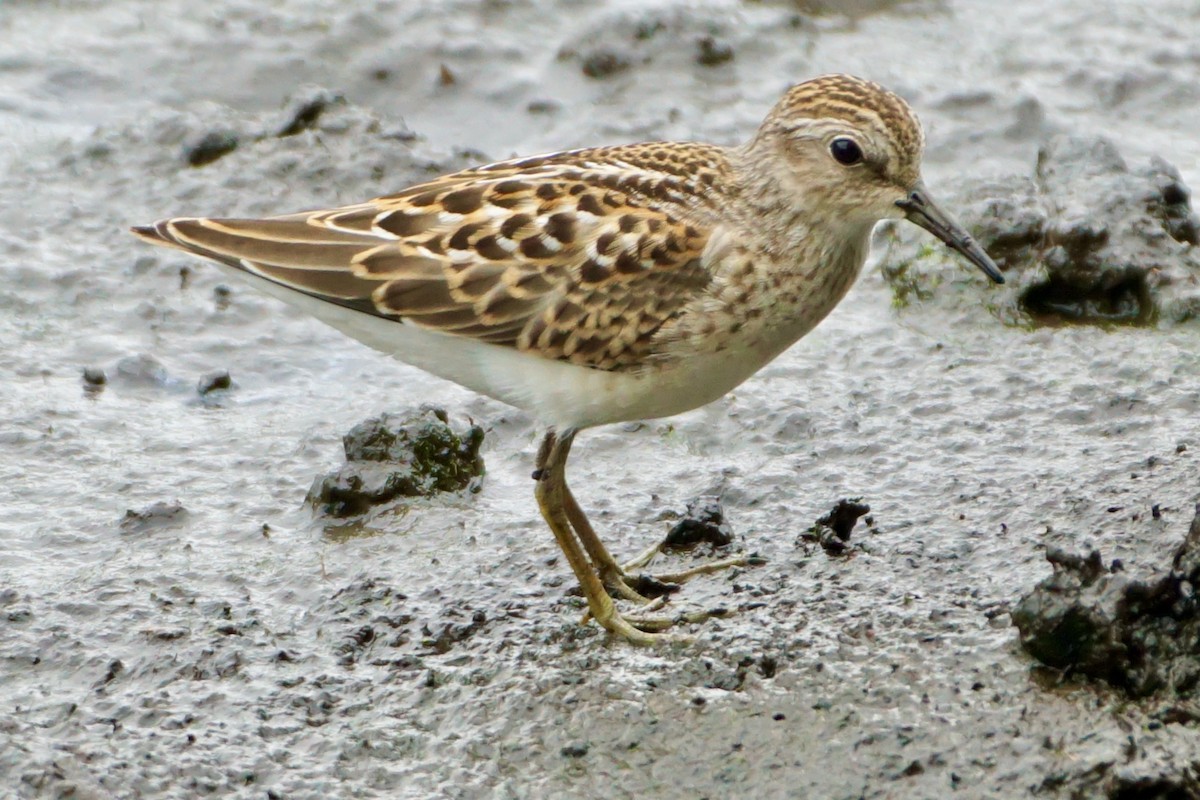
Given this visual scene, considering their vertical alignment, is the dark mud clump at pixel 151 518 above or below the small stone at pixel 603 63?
below

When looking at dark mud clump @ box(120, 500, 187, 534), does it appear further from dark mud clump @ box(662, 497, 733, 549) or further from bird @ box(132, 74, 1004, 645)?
dark mud clump @ box(662, 497, 733, 549)

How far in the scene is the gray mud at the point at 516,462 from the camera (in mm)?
5320

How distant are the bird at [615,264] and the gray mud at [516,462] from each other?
0.65 metres

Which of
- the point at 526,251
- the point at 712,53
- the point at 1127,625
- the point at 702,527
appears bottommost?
the point at 702,527

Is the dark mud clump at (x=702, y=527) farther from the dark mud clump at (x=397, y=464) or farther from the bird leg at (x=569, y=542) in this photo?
the dark mud clump at (x=397, y=464)

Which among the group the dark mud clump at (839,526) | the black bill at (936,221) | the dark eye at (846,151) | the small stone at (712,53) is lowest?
the dark mud clump at (839,526)

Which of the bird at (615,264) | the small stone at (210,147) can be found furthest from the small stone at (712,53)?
the bird at (615,264)

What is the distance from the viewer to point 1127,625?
16.8 ft

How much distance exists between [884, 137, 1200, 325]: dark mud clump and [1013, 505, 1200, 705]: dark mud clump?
2.97 m

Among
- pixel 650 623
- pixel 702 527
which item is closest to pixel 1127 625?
pixel 650 623

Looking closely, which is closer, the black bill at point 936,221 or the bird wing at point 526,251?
the bird wing at point 526,251

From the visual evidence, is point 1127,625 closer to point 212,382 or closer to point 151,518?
point 151,518

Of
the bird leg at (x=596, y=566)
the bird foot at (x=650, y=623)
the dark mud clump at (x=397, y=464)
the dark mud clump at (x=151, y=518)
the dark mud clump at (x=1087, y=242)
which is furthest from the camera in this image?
the dark mud clump at (x=1087, y=242)

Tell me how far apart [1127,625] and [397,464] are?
3.20 metres
